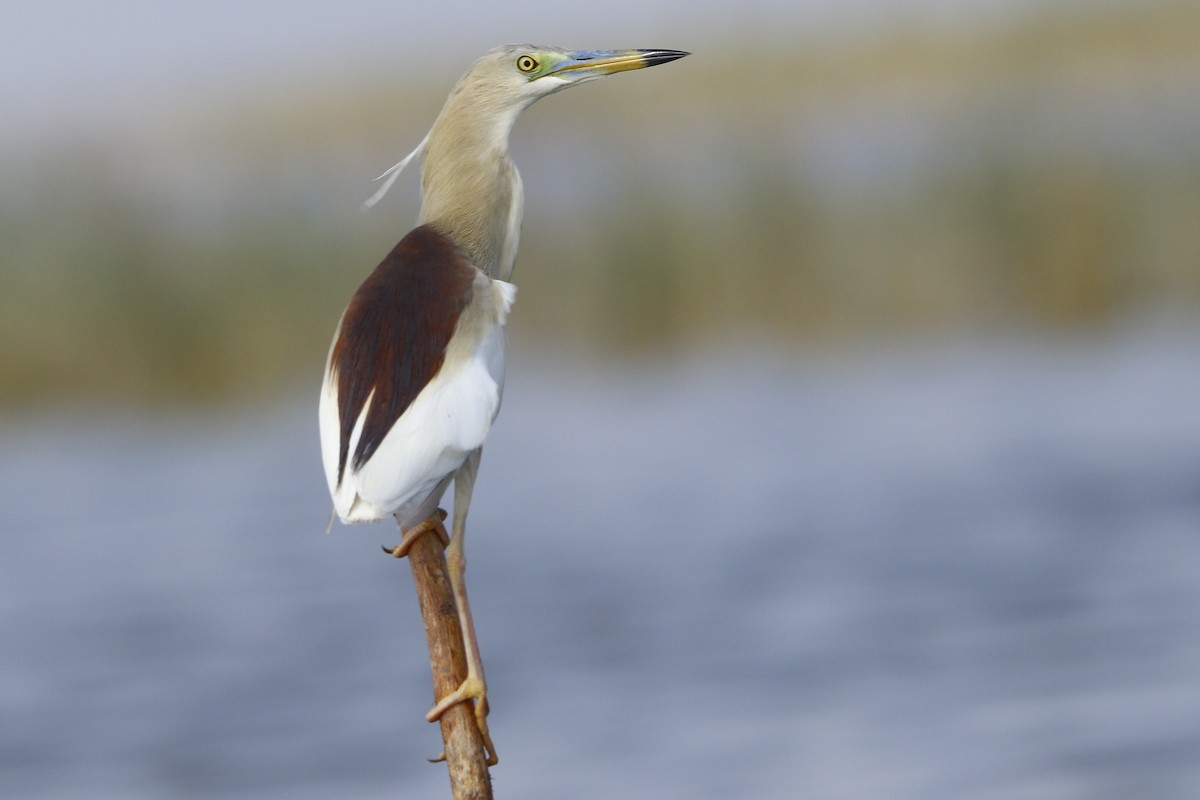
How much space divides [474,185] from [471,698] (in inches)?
48.3

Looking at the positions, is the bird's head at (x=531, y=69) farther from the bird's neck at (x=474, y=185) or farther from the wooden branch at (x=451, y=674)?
the wooden branch at (x=451, y=674)

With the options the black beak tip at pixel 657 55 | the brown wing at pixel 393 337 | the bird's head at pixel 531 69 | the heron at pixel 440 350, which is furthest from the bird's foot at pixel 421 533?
the black beak tip at pixel 657 55

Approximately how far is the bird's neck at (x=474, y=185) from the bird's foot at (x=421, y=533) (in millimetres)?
689

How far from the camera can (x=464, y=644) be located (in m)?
3.31

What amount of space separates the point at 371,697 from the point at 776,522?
2.70 metres

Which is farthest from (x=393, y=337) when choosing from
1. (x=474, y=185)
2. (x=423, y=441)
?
(x=474, y=185)

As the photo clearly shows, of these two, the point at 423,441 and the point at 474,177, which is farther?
the point at 474,177

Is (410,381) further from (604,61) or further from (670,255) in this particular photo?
(670,255)

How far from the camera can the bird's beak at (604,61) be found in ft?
13.6

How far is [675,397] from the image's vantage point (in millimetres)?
11750

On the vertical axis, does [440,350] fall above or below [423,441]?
above

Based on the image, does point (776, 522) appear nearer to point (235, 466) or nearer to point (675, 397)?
point (675, 397)

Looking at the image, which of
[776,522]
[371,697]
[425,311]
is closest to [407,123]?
[776,522]

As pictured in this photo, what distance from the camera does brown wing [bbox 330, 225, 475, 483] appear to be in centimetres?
347
